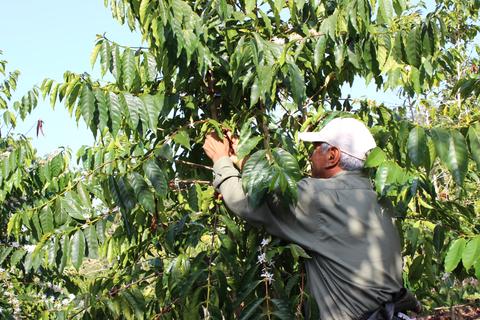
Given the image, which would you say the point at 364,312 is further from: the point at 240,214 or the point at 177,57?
the point at 177,57

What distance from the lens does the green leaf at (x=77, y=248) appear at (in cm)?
221

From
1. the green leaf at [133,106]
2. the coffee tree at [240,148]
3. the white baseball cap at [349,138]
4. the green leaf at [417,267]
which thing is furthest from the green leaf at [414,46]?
the green leaf at [133,106]

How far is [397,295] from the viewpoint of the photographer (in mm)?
2143

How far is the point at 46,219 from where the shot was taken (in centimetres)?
231

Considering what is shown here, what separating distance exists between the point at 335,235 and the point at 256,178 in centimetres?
37

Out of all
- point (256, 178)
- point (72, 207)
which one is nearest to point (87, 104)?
point (72, 207)

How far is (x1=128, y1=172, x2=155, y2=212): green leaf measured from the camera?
7.10 feet

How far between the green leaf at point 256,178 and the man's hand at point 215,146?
389mm

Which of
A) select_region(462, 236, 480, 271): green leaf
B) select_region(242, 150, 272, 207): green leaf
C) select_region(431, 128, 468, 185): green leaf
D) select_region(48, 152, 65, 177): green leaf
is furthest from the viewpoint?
select_region(48, 152, 65, 177): green leaf

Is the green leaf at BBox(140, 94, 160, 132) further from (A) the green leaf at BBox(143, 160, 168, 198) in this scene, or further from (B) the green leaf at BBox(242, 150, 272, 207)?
(B) the green leaf at BBox(242, 150, 272, 207)

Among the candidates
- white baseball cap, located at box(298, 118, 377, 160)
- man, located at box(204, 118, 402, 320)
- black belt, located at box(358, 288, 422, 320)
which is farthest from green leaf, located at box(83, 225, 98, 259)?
black belt, located at box(358, 288, 422, 320)

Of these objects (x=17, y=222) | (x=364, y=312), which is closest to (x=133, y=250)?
(x=17, y=222)

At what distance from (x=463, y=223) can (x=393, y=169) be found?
3.07 ft

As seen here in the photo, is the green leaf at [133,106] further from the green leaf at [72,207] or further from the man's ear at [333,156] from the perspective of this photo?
the man's ear at [333,156]
